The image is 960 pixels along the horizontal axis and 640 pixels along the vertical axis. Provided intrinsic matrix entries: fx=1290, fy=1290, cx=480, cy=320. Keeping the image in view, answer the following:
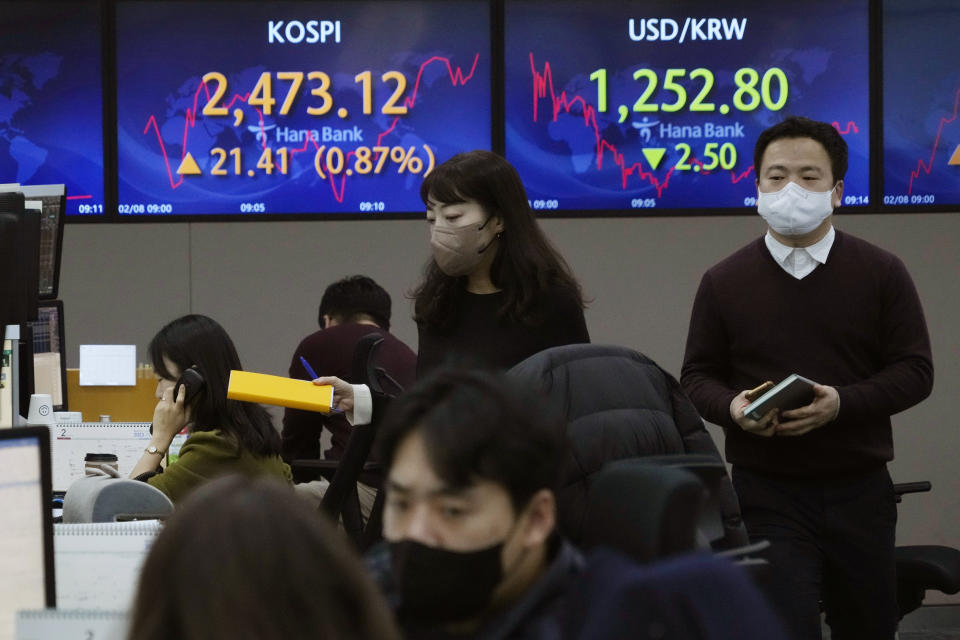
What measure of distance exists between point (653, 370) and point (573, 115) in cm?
279

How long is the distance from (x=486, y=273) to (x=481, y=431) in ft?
4.65

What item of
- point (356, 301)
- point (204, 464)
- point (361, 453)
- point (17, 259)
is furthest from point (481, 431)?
point (356, 301)

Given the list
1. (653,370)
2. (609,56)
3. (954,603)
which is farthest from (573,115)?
(653,370)

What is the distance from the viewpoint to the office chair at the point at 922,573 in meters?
3.46

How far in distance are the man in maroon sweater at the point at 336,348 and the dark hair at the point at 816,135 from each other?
155cm

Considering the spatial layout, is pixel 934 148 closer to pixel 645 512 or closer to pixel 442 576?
pixel 645 512

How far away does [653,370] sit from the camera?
206 cm

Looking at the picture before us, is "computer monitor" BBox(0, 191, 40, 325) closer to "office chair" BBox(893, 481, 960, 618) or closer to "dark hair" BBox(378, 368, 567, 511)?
"dark hair" BBox(378, 368, 567, 511)

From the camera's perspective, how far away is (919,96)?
477 centimetres

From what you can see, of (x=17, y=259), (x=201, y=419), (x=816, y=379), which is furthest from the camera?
(x=201, y=419)

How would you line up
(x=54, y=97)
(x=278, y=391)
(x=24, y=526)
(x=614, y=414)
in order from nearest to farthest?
(x=24, y=526) → (x=614, y=414) → (x=278, y=391) → (x=54, y=97)

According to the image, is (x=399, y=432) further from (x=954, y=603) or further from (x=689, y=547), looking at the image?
(x=954, y=603)

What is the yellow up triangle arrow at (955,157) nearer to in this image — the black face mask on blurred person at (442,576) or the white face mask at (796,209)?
the white face mask at (796,209)

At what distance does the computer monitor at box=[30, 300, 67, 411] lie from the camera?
398 centimetres
